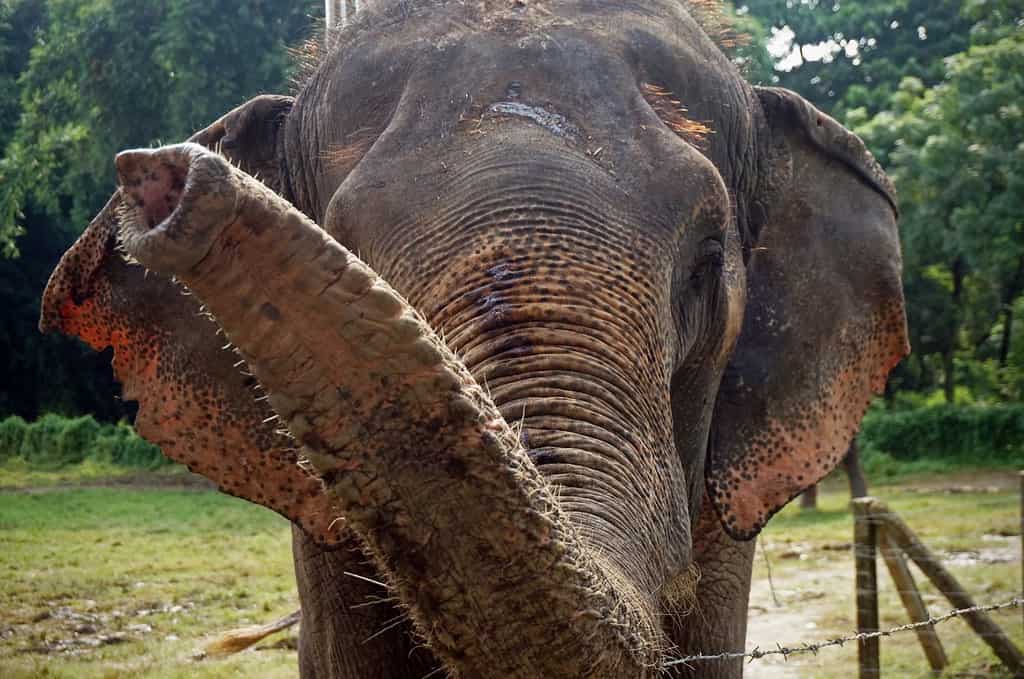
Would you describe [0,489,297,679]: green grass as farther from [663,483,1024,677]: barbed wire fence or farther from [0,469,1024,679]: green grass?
[663,483,1024,677]: barbed wire fence

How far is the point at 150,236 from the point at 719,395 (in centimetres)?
292

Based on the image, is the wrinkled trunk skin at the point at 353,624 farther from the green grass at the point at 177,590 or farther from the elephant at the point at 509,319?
the green grass at the point at 177,590

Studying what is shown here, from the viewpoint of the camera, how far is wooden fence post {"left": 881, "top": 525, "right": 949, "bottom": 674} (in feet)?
25.2

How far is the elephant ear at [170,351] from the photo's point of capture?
3.67m

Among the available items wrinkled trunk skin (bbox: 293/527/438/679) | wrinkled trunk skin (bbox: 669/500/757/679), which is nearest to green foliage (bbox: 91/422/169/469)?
wrinkled trunk skin (bbox: 293/527/438/679)

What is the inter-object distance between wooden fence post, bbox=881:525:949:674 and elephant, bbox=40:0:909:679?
347cm

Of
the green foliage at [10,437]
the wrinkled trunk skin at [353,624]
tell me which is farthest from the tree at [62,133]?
the wrinkled trunk skin at [353,624]

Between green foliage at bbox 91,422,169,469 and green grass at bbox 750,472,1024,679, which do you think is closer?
green foliage at bbox 91,422,169,469

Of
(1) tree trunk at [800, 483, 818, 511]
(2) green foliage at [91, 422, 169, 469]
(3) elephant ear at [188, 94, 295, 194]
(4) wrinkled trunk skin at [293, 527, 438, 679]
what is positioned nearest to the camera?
(4) wrinkled trunk skin at [293, 527, 438, 679]

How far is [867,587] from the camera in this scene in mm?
7426

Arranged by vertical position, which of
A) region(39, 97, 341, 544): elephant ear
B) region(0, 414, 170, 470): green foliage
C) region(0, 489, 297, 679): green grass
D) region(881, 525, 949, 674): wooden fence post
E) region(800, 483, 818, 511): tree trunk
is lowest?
region(800, 483, 818, 511): tree trunk

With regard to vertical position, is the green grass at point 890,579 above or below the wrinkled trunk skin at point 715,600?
below

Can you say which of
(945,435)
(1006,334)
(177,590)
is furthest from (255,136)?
(1006,334)

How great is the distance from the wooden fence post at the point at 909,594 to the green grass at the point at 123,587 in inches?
145
